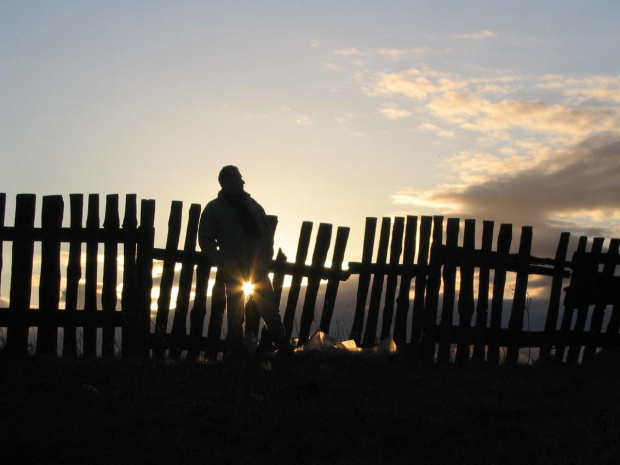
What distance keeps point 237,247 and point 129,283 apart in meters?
1.74

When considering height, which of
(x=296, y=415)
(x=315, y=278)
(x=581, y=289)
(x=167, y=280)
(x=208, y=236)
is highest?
(x=208, y=236)

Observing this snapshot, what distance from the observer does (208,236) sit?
8.76 metres

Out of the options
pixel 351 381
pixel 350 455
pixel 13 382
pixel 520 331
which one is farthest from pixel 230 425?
pixel 520 331

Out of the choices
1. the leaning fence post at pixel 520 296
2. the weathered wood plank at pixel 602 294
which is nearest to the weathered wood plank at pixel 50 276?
the leaning fence post at pixel 520 296

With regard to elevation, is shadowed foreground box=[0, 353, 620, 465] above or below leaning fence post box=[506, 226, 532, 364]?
below

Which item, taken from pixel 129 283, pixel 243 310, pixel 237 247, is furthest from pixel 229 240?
pixel 129 283

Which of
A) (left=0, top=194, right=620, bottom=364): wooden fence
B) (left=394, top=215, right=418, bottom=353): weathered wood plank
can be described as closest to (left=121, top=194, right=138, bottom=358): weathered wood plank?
(left=0, top=194, right=620, bottom=364): wooden fence

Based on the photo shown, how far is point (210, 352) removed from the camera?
961 cm

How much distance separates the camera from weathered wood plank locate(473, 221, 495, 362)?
10.2 m

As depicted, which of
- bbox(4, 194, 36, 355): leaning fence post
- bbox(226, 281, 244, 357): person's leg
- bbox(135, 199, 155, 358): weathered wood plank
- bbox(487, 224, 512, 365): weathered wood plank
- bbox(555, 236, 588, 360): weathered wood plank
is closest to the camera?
bbox(226, 281, 244, 357): person's leg

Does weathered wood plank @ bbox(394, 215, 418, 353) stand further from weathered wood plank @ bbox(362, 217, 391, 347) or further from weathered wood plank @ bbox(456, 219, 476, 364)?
weathered wood plank @ bbox(456, 219, 476, 364)

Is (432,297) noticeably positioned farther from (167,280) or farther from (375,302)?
(167,280)

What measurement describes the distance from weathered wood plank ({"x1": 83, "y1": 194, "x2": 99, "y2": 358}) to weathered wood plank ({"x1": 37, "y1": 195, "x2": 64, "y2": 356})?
36 cm

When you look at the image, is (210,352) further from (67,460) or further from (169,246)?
(67,460)
